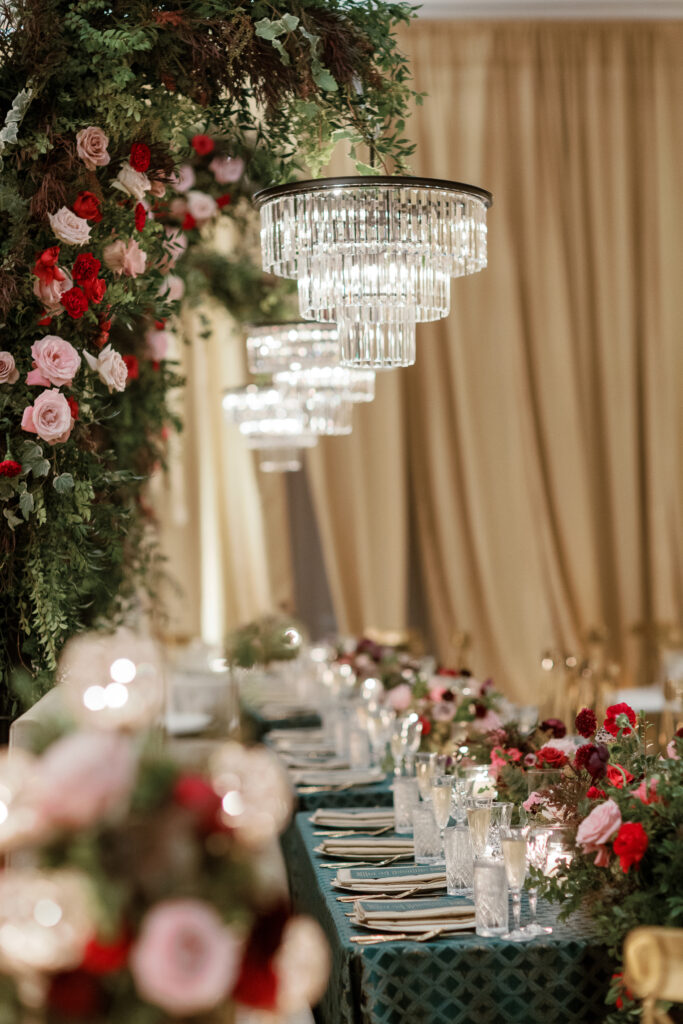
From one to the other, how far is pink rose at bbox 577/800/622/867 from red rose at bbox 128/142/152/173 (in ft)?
6.18

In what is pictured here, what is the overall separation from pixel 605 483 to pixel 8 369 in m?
5.72

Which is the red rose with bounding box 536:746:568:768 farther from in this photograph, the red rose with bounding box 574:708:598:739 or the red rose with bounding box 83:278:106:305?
the red rose with bounding box 83:278:106:305

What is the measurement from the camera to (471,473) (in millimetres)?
7648

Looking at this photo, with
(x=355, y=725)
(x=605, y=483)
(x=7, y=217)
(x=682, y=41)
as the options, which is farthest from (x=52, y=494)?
(x=682, y=41)

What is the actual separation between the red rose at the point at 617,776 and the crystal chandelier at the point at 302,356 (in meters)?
2.33

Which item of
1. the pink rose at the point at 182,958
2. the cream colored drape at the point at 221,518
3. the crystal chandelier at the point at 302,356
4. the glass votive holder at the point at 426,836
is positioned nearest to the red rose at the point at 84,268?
the glass votive holder at the point at 426,836

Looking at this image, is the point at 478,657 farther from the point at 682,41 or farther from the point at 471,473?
the point at 682,41

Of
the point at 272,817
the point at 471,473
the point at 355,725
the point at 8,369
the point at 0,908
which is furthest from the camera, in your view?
the point at 471,473

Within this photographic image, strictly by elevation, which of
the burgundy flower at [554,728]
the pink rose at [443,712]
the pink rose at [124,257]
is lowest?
the pink rose at [443,712]

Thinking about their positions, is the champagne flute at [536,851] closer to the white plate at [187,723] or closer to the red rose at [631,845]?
the red rose at [631,845]

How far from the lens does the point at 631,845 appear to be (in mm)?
1934

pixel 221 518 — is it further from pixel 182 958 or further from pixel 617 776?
pixel 182 958

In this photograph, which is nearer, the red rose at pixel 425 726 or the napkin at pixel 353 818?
the napkin at pixel 353 818

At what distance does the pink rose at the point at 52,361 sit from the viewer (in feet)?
8.93
